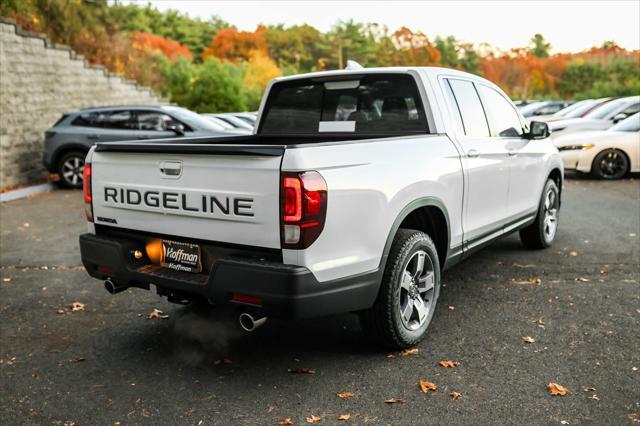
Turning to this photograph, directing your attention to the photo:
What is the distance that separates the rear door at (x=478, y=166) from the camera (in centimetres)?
490

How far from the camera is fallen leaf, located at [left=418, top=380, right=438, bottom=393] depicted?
3607 mm

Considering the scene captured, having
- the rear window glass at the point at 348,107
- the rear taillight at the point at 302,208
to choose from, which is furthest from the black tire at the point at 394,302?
the rear window glass at the point at 348,107

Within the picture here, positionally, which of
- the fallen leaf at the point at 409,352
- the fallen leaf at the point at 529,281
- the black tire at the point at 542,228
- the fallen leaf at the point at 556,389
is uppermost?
the black tire at the point at 542,228

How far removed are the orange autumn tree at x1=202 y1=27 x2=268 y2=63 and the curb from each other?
52.3m

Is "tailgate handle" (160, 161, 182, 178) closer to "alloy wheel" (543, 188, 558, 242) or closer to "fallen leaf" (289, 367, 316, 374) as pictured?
"fallen leaf" (289, 367, 316, 374)

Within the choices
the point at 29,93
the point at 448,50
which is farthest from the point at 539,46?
the point at 29,93

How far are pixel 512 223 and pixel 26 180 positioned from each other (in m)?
11.5

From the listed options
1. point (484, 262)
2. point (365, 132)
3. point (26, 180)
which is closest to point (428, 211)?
point (365, 132)

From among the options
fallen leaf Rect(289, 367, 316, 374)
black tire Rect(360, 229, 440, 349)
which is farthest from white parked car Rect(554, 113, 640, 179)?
fallen leaf Rect(289, 367, 316, 374)

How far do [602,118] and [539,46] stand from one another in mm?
88295

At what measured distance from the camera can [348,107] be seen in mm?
5129

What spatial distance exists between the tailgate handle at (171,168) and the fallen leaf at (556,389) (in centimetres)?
254

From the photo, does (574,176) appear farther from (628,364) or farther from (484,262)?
(628,364)

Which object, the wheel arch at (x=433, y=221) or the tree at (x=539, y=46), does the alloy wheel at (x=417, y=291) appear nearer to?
the wheel arch at (x=433, y=221)
